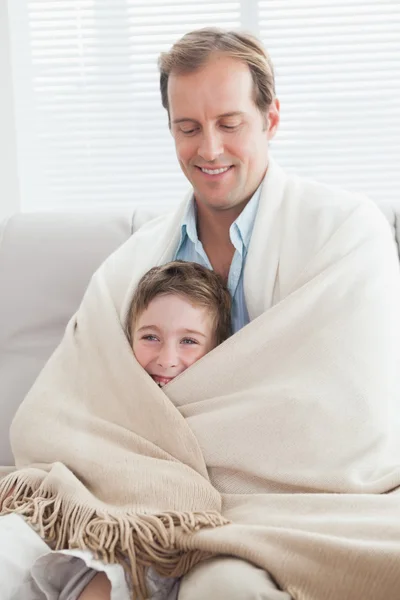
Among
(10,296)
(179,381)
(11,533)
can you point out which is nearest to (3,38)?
(10,296)

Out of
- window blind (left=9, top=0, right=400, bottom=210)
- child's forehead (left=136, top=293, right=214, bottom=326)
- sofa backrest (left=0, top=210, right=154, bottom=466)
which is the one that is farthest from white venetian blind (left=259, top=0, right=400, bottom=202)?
child's forehead (left=136, top=293, right=214, bottom=326)

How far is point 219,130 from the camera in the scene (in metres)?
1.91

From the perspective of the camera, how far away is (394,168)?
3.04 metres

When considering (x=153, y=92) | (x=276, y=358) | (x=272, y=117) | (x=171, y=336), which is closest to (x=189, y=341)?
(x=171, y=336)

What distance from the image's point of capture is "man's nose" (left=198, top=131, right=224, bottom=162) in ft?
6.19

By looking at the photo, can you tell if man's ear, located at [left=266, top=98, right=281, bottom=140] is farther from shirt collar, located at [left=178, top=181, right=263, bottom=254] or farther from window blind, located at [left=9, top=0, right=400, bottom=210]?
window blind, located at [left=9, top=0, right=400, bottom=210]

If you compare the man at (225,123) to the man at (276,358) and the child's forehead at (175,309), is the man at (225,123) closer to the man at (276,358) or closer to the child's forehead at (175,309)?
the man at (276,358)

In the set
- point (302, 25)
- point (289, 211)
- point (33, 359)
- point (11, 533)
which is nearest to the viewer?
point (11, 533)

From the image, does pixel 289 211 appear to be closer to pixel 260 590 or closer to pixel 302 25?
pixel 260 590

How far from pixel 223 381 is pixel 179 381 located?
3.3 inches

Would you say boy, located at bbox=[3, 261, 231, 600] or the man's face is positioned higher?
the man's face

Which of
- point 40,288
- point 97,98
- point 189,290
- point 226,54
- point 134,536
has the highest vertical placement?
point 226,54

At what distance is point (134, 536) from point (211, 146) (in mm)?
815

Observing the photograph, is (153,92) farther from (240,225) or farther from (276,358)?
(276,358)
